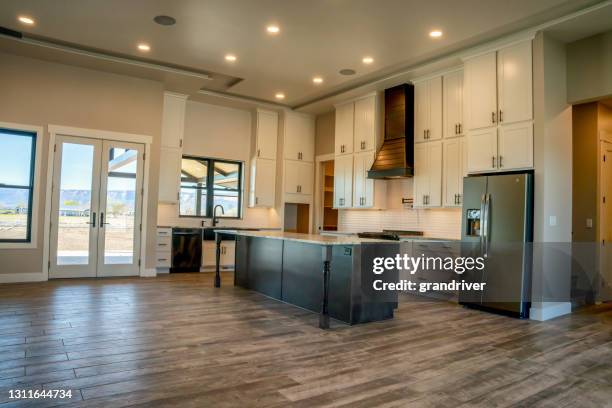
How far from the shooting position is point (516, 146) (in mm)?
5051

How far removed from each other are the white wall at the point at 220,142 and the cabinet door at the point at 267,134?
0.36 meters

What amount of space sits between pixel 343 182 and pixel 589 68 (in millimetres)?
4182

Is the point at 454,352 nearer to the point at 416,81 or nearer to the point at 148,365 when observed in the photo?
the point at 148,365

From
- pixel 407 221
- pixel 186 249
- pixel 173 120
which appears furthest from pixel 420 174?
pixel 173 120

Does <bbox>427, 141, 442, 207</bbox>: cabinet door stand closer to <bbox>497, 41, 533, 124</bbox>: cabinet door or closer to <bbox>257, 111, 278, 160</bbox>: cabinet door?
<bbox>497, 41, 533, 124</bbox>: cabinet door

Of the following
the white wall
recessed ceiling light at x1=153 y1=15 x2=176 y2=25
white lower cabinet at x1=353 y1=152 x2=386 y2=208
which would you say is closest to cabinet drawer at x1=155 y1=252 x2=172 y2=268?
the white wall

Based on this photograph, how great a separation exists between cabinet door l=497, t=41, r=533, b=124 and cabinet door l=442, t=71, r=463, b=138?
0.83 meters

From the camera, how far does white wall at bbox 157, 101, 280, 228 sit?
27.1 ft

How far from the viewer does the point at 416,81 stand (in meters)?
6.70

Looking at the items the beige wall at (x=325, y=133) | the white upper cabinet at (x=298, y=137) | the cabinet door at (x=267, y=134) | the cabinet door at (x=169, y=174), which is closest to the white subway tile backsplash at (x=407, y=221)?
the beige wall at (x=325, y=133)

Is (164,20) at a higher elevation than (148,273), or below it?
higher

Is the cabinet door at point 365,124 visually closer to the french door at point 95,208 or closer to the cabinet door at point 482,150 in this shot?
the cabinet door at point 482,150

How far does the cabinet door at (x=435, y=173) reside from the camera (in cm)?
628

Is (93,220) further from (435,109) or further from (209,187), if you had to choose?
(435,109)
